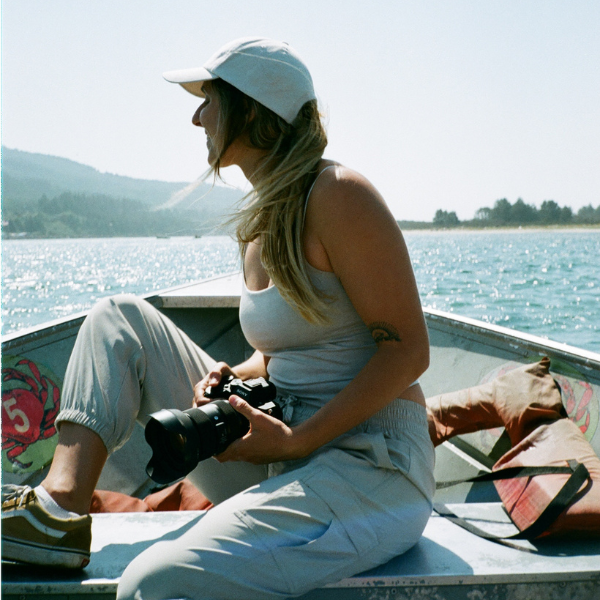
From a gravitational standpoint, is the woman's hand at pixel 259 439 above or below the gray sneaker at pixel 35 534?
above

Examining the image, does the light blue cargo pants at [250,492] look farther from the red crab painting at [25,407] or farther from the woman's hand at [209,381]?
the red crab painting at [25,407]

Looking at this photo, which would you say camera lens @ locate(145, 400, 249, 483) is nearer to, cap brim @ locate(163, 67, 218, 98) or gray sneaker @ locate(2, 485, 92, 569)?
gray sneaker @ locate(2, 485, 92, 569)

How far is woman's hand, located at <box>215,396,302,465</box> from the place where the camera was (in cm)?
113

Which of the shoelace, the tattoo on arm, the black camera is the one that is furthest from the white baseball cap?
the shoelace

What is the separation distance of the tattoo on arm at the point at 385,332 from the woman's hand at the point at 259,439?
0.84ft

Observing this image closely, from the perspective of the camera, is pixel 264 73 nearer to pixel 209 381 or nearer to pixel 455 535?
pixel 209 381

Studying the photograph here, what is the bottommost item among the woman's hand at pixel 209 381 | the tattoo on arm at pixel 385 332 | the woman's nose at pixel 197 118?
the woman's hand at pixel 209 381

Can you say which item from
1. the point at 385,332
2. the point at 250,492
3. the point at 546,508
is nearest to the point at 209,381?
the point at 250,492

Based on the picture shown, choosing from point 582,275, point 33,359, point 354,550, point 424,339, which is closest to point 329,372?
point 424,339

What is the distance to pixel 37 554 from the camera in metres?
1.09

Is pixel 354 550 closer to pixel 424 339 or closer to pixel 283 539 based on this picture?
pixel 283 539

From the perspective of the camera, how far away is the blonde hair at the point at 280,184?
123 cm

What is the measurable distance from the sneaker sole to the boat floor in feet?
0.10

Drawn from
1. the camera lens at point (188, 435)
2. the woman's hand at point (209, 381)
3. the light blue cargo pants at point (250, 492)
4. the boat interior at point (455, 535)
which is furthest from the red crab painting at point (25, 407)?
the camera lens at point (188, 435)
